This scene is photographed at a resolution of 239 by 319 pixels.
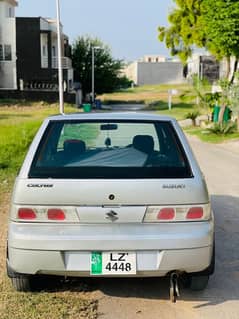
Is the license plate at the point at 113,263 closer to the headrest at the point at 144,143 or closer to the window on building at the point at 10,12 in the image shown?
the headrest at the point at 144,143

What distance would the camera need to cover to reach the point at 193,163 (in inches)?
165

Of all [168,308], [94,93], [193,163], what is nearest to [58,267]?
[168,308]

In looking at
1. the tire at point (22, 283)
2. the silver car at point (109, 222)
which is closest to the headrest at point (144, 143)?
the silver car at point (109, 222)

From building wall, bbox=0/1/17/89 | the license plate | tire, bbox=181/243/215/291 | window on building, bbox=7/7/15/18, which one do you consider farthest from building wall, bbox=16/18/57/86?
the license plate

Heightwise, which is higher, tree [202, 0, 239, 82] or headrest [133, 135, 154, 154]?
tree [202, 0, 239, 82]

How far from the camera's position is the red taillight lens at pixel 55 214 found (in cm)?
388

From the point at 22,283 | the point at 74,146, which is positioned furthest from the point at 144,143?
the point at 22,283

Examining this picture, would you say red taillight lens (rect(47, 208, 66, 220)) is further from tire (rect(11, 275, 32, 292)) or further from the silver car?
tire (rect(11, 275, 32, 292))

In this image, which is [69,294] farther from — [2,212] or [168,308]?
[2,212]

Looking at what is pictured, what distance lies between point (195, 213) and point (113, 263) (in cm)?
73

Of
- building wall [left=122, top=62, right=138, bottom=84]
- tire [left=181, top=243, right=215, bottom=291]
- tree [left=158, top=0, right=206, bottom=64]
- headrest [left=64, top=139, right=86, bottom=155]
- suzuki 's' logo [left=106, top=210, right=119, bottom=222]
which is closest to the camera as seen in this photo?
suzuki 's' logo [left=106, top=210, right=119, bottom=222]

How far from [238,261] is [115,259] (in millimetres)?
1945

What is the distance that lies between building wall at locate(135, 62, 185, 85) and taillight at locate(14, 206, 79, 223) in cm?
9346

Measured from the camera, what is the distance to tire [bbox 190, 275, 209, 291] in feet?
14.3
